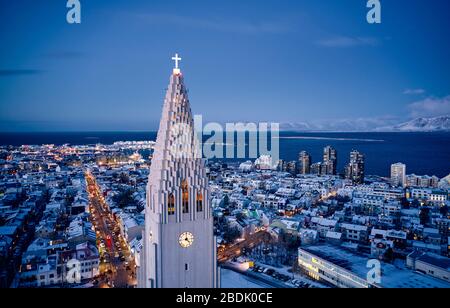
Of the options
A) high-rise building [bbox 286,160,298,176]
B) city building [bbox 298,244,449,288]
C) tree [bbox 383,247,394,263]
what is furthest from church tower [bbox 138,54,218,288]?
high-rise building [bbox 286,160,298,176]

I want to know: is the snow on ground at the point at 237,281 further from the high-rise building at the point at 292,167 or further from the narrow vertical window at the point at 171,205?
the high-rise building at the point at 292,167

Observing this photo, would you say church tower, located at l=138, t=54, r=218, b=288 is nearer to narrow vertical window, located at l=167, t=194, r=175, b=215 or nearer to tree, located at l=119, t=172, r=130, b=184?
narrow vertical window, located at l=167, t=194, r=175, b=215

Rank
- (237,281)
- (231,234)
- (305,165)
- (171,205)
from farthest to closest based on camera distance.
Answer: (305,165), (231,234), (237,281), (171,205)

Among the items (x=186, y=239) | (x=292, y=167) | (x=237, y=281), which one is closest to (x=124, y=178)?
(x=292, y=167)

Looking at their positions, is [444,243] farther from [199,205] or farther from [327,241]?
[199,205]

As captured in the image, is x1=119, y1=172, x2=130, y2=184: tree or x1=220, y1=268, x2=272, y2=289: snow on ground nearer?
x1=220, y1=268, x2=272, y2=289: snow on ground

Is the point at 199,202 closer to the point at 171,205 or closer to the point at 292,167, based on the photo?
the point at 171,205
